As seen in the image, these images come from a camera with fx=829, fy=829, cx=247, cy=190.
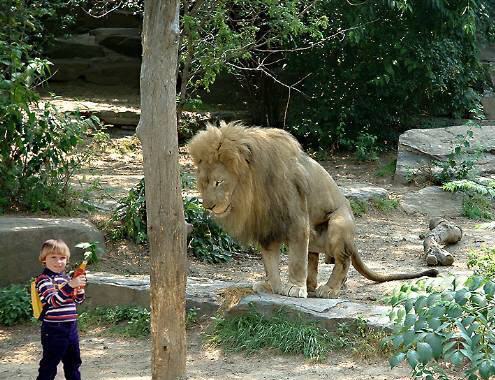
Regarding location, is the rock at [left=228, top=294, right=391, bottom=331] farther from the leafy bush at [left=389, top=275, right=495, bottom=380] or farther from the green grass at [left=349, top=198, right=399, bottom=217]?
the green grass at [left=349, top=198, right=399, bottom=217]

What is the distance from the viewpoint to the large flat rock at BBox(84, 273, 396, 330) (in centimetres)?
603

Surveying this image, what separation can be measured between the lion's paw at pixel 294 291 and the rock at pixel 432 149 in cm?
624

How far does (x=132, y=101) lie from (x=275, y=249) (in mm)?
9937

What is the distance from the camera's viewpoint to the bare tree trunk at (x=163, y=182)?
4492 mm

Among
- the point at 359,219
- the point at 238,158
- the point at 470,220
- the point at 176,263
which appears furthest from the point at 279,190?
the point at 470,220

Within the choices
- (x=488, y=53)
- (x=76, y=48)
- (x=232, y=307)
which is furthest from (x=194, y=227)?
(x=488, y=53)

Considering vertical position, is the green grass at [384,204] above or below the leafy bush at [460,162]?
below

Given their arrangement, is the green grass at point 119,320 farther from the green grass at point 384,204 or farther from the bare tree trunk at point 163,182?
the green grass at point 384,204

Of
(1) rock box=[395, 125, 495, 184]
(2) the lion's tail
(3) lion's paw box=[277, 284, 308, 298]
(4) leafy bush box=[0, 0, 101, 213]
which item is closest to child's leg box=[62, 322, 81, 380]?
(3) lion's paw box=[277, 284, 308, 298]

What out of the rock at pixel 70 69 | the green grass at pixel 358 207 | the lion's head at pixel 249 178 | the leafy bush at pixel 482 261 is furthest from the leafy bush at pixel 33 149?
the rock at pixel 70 69

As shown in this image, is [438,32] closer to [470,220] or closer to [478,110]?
[478,110]

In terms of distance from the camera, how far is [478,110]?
13.0 metres

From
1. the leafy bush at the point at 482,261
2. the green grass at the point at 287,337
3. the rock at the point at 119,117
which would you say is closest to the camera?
the green grass at the point at 287,337

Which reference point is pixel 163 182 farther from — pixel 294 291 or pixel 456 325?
pixel 294 291
